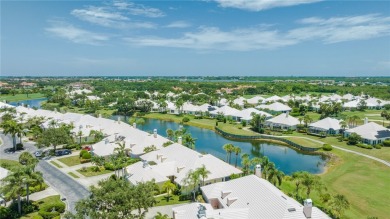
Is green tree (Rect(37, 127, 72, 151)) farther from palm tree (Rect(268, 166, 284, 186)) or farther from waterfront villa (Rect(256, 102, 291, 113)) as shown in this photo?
waterfront villa (Rect(256, 102, 291, 113))

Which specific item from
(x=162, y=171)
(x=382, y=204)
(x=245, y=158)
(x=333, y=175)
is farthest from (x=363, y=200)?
(x=162, y=171)

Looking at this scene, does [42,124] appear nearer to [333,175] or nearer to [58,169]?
[58,169]

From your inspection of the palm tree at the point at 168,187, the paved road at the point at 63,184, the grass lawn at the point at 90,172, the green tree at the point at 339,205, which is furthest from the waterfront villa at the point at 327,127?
the paved road at the point at 63,184

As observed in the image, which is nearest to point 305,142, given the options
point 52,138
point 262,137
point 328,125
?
point 262,137

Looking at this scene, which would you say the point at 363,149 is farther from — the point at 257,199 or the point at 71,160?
the point at 71,160

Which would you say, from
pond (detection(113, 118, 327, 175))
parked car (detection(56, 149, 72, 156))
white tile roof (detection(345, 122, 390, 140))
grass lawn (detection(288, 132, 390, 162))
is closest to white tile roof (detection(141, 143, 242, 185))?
pond (detection(113, 118, 327, 175))
